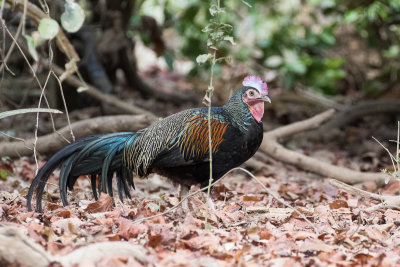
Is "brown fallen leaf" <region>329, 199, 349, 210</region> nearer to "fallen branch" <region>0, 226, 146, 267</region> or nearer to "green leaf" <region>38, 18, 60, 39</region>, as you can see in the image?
"fallen branch" <region>0, 226, 146, 267</region>

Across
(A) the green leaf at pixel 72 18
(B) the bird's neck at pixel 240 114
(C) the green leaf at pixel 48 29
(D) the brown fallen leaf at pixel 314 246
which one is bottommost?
(D) the brown fallen leaf at pixel 314 246

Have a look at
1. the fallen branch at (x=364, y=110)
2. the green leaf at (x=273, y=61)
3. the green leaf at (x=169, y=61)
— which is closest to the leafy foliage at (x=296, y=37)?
the green leaf at (x=273, y=61)

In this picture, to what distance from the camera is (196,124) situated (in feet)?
13.4

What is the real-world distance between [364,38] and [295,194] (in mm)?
6901

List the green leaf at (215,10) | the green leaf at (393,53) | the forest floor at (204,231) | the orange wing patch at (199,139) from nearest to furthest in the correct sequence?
the forest floor at (204,231)
the green leaf at (215,10)
the orange wing patch at (199,139)
the green leaf at (393,53)

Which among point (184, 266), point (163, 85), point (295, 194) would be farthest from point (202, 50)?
point (184, 266)

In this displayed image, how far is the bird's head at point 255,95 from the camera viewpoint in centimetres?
415

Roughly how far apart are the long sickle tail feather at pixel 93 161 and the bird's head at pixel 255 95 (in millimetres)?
946

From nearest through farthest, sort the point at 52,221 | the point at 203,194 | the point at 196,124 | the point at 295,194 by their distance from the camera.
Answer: the point at 52,221
the point at 196,124
the point at 203,194
the point at 295,194

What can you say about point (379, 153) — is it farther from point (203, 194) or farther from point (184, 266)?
point (184, 266)

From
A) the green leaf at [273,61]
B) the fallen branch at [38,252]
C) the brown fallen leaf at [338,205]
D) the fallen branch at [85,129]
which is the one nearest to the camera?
the fallen branch at [38,252]

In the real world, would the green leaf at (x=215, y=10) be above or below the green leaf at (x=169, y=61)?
above

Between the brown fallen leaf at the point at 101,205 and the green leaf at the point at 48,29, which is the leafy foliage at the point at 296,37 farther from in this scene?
the green leaf at the point at 48,29

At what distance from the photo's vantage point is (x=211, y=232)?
10.9 ft
